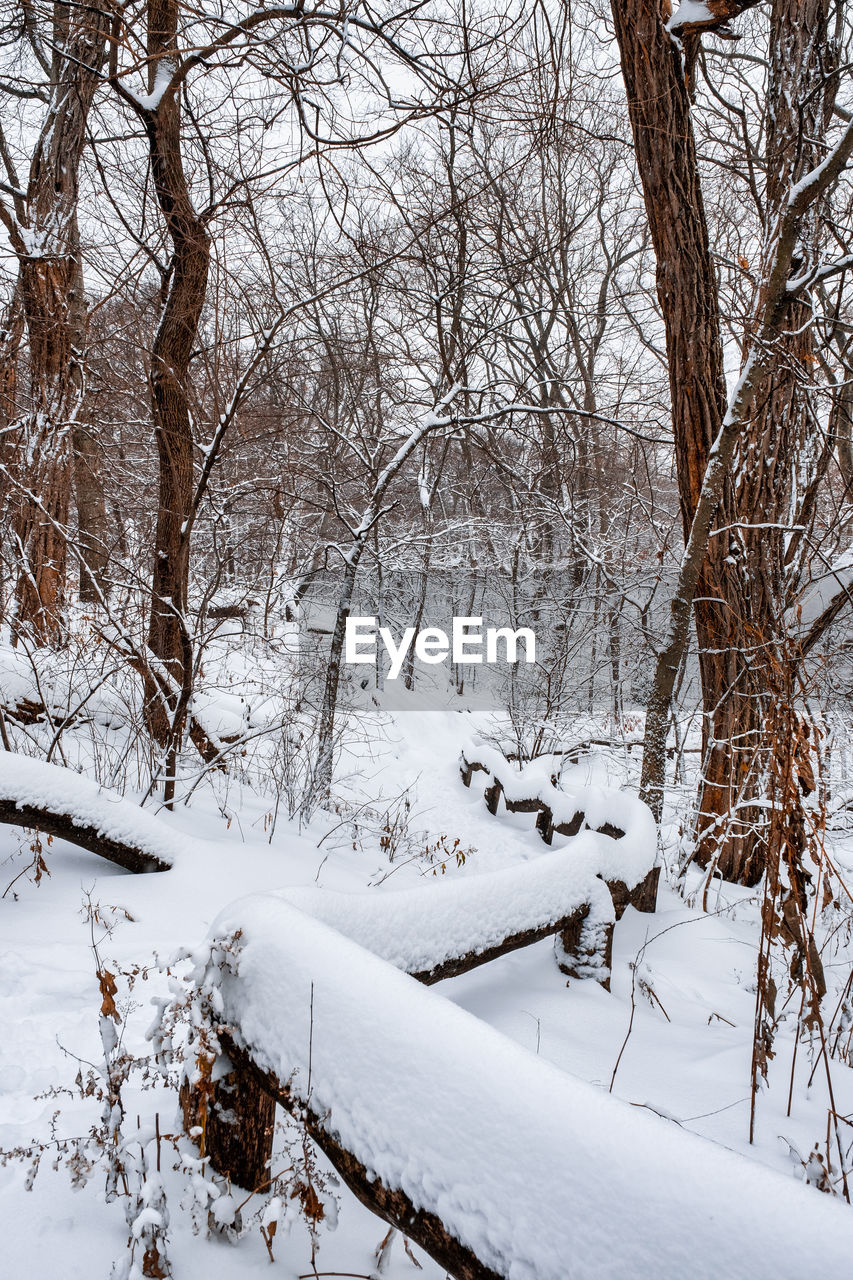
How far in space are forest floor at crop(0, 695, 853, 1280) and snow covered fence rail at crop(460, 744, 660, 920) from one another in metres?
0.27

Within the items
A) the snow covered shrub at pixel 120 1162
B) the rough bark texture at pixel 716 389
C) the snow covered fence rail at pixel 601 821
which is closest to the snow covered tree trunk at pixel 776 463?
the rough bark texture at pixel 716 389

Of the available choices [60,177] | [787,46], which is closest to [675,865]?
[787,46]

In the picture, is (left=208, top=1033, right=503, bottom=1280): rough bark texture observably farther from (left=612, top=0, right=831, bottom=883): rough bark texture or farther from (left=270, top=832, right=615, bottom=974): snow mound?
(left=612, top=0, right=831, bottom=883): rough bark texture

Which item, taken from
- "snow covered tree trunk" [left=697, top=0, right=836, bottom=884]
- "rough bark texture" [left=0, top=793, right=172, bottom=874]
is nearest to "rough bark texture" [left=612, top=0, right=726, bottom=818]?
"snow covered tree trunk" [left=697, top=0, right=836, bottom=884]

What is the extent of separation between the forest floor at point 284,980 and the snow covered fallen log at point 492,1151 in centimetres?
8

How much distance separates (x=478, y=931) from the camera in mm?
2127

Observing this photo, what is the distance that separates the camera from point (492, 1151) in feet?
3.29

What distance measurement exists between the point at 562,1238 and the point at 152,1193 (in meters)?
0.78

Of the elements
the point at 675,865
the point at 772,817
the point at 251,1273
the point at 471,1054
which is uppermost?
the point at 772,817

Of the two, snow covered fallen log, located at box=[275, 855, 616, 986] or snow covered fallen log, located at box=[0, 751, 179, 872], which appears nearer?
snow covered fallen log, located at box=[275, 855, 616, 986]

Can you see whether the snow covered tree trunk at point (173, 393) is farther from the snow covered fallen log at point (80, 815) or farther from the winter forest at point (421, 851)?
the snow covered fallen log at point (80, 815)

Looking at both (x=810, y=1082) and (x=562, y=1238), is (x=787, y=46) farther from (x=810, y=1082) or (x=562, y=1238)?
(x=562, y=1238)

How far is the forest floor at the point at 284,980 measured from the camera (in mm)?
1359

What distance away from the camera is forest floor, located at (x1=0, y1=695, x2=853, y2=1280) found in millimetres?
1359
